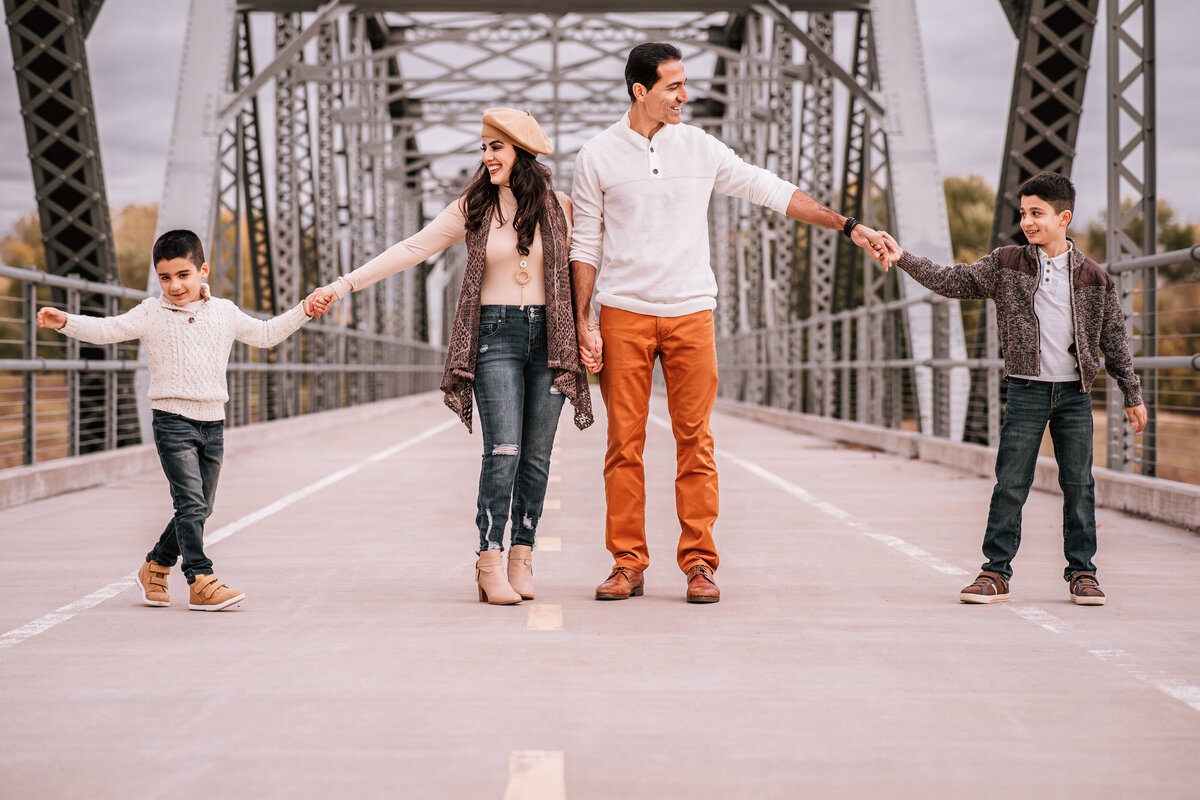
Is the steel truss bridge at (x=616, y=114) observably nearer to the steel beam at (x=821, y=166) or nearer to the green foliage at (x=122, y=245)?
the steel beam at (x=821, y=166)

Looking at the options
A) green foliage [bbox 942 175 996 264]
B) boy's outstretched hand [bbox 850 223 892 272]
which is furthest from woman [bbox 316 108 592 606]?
green foliage [bbox 942 175 996 264]

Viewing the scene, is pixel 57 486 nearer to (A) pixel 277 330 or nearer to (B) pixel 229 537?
(B) pixel 229 537

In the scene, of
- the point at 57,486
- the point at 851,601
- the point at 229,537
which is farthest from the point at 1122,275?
the point at 57,486

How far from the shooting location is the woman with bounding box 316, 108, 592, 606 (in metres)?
5.95

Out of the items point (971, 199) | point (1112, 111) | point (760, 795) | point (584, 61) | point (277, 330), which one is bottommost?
point (760, 795)

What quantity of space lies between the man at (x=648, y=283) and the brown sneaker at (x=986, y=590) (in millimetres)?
965

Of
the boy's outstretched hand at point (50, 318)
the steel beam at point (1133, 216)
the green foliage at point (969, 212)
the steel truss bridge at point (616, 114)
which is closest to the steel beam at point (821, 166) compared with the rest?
the steel truss bridge at point (616, 114)

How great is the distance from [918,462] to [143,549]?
27.5 feet

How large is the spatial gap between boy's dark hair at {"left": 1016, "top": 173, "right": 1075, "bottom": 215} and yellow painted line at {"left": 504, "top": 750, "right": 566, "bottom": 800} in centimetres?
326

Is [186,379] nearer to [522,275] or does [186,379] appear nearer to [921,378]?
[522,275]

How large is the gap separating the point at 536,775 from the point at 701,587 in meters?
2.47

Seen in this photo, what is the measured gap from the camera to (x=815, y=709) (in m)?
4.14

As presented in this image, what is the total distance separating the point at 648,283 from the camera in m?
6.04

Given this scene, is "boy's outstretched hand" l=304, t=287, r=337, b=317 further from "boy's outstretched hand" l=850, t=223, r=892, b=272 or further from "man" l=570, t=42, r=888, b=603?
"boy's outstretched hand" l=850, t=223, r=892, b=272
